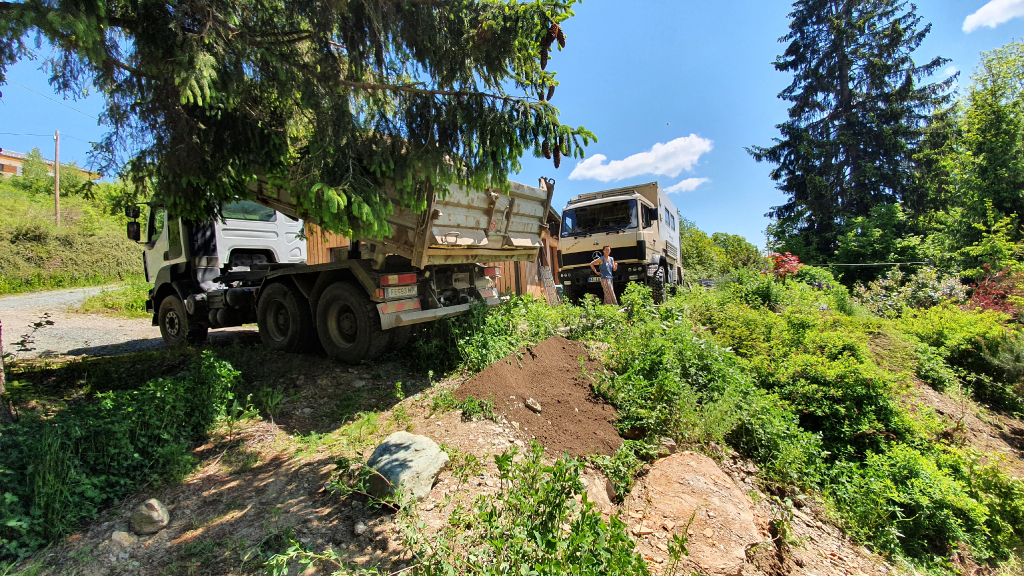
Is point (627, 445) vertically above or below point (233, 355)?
below

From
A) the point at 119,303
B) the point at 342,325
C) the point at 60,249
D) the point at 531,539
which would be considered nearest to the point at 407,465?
the point at 531,539

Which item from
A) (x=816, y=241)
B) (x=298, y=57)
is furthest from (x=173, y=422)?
(x=816, y=241)

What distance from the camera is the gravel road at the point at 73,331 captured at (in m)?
7.93

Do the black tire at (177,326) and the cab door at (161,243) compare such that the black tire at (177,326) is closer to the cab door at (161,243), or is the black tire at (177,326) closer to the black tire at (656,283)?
the cab door at (161,243)

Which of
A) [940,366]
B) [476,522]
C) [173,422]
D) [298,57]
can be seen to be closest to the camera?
[476,522]

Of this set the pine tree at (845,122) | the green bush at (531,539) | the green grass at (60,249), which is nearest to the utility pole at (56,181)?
the green grass at (60,249)

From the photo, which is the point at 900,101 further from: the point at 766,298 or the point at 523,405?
the point at 523,405

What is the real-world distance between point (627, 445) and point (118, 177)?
216 inches

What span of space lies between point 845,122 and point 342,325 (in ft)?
95.8

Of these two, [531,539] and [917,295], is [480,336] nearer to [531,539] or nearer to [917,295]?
[531,539]

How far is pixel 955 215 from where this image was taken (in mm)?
14578

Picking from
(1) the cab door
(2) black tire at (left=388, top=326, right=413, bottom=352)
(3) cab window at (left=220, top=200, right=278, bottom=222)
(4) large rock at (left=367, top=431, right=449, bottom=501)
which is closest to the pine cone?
(4) large rock at (left=367, top=431, right=449, bottom=501)

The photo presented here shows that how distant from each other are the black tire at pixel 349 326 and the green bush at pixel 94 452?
1.44m

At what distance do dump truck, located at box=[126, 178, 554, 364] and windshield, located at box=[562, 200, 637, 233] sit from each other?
208 inches
